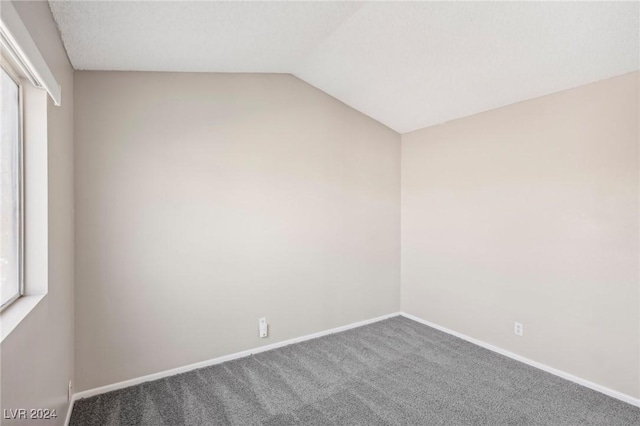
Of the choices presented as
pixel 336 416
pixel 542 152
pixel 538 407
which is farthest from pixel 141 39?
pixel 538 407

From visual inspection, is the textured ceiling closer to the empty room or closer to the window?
the empty room

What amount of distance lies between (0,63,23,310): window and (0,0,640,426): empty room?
0.01 meters

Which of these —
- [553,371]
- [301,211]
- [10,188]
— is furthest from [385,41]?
[553,371]

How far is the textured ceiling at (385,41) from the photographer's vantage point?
1.84 meters

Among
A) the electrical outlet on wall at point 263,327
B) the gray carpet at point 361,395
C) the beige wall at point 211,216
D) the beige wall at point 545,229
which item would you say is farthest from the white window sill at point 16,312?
the beige wall at point 545,229

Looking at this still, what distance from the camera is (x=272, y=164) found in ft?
10.1

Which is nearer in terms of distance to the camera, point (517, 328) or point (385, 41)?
point (385, 41)

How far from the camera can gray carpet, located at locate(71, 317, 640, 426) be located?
2084 millimetres

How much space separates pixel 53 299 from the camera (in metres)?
1.74

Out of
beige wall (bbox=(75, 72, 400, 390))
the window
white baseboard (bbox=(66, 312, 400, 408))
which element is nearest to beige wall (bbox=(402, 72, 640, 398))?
beige wall (bbox=(75, 72, 400, 390))

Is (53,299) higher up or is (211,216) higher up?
(211,216)

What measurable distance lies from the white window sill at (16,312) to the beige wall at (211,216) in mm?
933

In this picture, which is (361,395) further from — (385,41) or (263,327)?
(385,41)

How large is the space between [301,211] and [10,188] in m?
2.20
